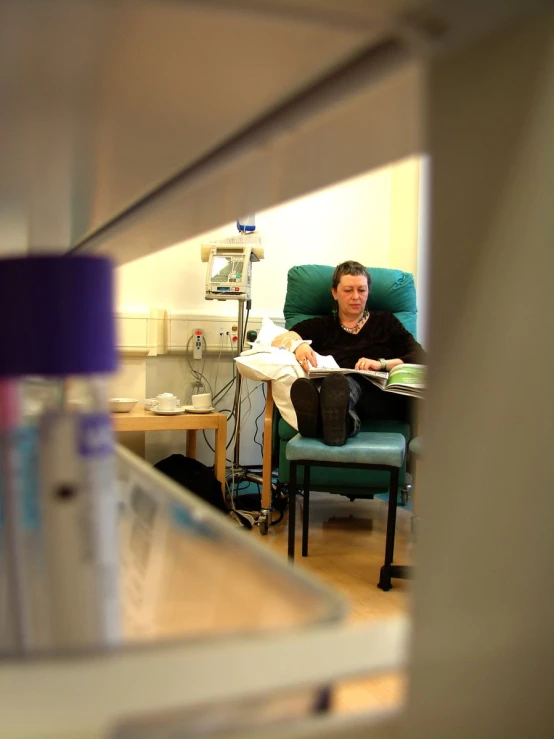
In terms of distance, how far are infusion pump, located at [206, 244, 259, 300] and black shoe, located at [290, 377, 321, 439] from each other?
0.76 metres

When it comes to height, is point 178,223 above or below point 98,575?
above

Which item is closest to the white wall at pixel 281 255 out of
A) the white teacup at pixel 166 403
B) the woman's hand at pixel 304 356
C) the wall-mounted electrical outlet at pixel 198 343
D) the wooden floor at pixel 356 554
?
the wall-mounted electrical outlet at pixel 198 343

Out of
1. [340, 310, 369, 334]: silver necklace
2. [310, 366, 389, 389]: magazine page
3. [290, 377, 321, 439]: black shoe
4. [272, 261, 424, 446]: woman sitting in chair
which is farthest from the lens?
[340, 310, 369, 334]: silver necklace

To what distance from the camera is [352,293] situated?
282 centimetres

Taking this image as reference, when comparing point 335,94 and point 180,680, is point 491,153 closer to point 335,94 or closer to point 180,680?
point 335,94

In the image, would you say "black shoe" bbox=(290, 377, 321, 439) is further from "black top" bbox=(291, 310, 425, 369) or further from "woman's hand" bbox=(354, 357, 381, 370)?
"black top" bbox=(291, 310, 425, 369)

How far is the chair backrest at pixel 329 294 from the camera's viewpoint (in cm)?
302

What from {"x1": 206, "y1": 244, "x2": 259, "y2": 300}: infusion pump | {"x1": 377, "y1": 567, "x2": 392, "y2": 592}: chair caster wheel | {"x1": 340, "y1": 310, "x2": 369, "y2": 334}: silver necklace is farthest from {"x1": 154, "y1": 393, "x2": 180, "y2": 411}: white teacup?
{"x1": 377, "y1": 567, "x2": 392, "y2": 592}: chair caster wheel

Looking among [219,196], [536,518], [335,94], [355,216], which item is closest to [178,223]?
[219,196]

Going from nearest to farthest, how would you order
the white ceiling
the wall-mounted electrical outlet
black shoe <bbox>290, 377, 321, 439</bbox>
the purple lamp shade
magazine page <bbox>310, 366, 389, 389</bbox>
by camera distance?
the white ceiling, the purple lamp shade, black shoe <bbox>290, 377, 321, 439</bbox>, magazine page <bbox>310, 366, 389, 389</bbox>, the wall-mounted electrical outlet

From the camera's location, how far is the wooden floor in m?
1.27

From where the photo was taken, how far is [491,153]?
0.80 feet

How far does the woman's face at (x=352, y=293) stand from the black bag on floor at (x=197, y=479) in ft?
3.17

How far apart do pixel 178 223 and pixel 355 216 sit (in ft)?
10.4
